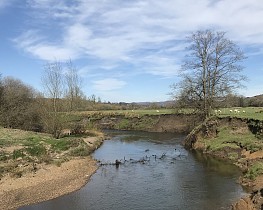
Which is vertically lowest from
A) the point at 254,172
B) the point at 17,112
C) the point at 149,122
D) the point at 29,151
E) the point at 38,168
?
the point at 38,168

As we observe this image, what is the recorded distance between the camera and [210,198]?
18.5 m

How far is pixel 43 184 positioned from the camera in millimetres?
21922

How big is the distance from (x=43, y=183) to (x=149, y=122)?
44576 mm

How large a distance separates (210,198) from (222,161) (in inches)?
465

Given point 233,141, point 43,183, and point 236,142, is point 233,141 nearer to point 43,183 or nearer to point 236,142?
point 236,142

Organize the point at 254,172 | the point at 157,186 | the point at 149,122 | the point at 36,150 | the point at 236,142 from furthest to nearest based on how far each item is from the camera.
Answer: the point at 149,122 < the point at 236,142 < the point at 36,150 < the point at 254,172 < the point at 157,186

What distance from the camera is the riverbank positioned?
783 inches

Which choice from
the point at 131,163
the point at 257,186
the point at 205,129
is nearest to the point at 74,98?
the point at 205,129

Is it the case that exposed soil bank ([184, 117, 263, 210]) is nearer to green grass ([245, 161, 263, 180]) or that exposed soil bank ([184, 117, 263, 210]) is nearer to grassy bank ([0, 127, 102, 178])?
green grass ([245, 161, 263, 180])

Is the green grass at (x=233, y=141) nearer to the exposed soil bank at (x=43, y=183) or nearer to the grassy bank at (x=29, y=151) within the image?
the grassy bank at (x=29, y=151)

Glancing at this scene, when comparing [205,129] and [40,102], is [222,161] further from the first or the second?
[40,102]

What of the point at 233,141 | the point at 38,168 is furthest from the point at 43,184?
the point at 233,141

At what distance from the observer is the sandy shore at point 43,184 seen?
1900 centimetres

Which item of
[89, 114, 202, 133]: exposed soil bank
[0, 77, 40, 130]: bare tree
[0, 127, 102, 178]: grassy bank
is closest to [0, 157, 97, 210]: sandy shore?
[0, 127, 102, 178]: grassy bank
